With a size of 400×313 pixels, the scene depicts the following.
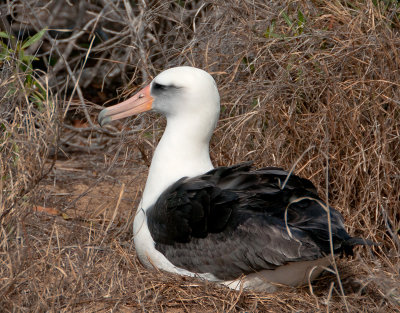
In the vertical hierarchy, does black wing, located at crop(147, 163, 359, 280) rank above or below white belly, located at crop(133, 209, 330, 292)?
above

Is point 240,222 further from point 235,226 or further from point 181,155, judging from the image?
point 181,155

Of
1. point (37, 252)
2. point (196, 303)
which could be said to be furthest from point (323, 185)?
point (37, 252)

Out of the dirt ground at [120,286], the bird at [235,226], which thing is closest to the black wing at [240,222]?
the bird at [235,226]

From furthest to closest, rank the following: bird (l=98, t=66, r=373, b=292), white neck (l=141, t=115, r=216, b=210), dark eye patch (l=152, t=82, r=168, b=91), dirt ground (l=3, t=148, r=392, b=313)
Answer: dark eye patch (l=152, t=82, r=168, b=91) < white neck (l=141, t=115, r=216, b=210) < bird (l=98, t=66, r=373, b=292) < dirt ground (l=3, t=148, r=392, b=313)

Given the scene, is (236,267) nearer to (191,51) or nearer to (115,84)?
(191,51)

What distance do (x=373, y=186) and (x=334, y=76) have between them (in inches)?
28.7

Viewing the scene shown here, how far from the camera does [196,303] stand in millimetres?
3805

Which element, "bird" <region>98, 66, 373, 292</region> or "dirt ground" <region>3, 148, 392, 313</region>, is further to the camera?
"bird" <region>98, 66, 373, 292</region>

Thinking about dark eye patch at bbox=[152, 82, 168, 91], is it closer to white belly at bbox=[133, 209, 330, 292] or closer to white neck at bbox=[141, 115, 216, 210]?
white neck at bbox=[141, 115, 216, 210]

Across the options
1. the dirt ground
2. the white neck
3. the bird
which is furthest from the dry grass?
the white neck

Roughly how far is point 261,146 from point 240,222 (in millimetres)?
1121

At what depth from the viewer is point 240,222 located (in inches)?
153

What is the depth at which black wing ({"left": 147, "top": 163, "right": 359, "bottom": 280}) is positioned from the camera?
3.77 metres

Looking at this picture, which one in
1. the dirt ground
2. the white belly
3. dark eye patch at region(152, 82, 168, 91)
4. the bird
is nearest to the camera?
the dirt ground
